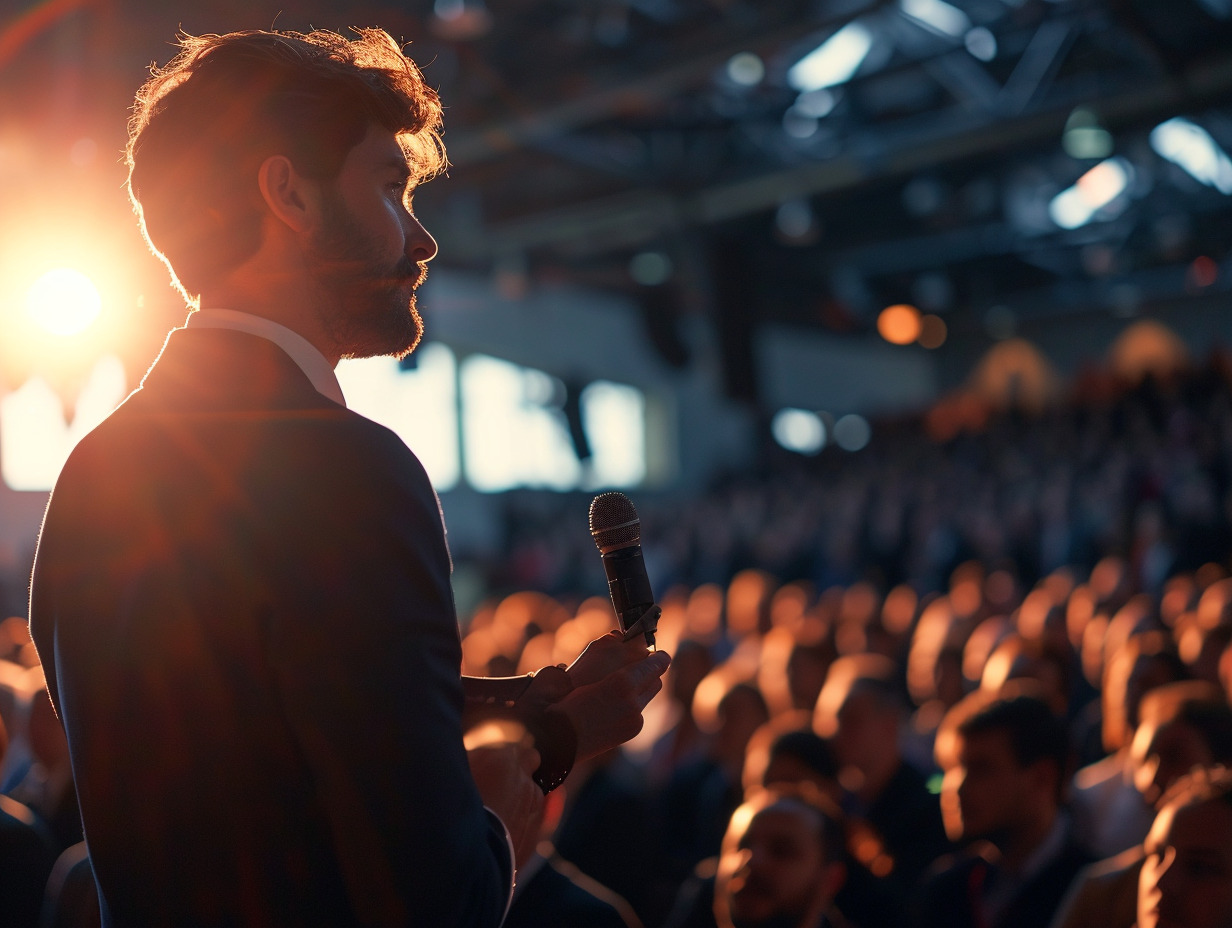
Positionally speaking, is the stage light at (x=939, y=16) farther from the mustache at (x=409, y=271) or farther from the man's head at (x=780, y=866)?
the mustache at (x=409, y=271)

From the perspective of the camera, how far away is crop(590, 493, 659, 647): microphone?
1.07m

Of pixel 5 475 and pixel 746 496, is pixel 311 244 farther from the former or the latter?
pixel 746 496

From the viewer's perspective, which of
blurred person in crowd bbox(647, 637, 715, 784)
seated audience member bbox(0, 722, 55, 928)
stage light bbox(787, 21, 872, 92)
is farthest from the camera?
stage light bbox(787, 21, 872, 92)

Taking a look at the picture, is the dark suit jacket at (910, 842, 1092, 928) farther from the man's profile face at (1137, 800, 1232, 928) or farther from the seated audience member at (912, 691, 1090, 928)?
the man's profile face at (1137, 800, 1232, 928)

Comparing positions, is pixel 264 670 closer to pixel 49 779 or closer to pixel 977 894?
pixel 977 894

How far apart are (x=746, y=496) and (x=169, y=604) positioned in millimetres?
11680

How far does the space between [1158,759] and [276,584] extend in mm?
2503

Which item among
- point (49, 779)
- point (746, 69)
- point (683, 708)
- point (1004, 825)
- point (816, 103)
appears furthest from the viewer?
point (816, 103)

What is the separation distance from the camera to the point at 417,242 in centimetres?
102

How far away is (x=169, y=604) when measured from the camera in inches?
32.0

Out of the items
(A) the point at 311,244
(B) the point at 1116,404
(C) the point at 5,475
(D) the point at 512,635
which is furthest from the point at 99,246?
(B) the point at 1116,404

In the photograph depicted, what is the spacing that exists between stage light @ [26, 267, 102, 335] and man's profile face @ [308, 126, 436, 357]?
22.4ft

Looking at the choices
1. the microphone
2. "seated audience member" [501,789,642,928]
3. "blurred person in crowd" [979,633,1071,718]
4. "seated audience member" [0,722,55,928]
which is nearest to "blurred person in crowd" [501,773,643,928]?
"seated audience member" [501,789,642,928]

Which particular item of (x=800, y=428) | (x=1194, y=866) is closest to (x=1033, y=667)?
(x=1194, y=866)
